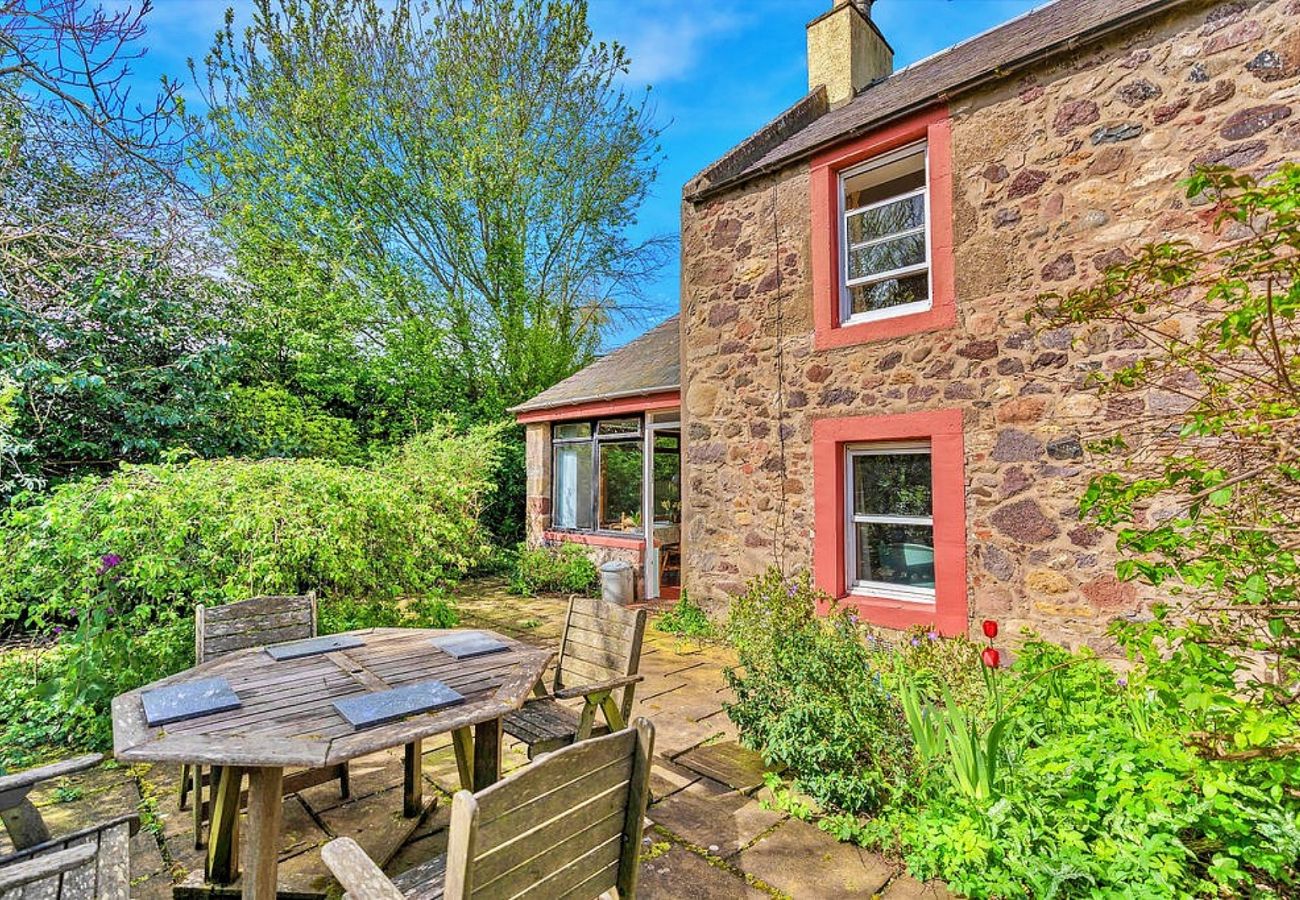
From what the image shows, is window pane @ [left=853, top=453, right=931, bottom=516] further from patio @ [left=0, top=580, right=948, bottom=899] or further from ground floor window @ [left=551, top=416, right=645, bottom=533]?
ground floor window @ [left=551, top=416, right=645, bottom=533]

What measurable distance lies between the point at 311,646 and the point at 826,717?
2.77 m

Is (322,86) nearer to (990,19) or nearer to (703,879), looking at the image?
(990,19)

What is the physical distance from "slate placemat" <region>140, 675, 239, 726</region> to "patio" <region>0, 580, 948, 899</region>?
0.90 metres

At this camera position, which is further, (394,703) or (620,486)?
(620,486)

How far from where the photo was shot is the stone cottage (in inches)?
166

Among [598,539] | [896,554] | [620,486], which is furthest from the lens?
[620,486]

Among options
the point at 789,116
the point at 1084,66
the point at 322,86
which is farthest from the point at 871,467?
the point at 322,86

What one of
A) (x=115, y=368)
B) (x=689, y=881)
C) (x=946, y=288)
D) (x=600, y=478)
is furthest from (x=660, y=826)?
(x=115, y=368)

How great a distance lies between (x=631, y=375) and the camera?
30.7 ft

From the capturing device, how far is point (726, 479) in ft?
21.5

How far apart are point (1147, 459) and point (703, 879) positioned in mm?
3881

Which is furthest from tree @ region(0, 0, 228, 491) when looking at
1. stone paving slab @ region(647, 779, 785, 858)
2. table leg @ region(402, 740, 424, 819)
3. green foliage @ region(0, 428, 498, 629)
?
stone paving slab @ region(647, 779, 785, 858)

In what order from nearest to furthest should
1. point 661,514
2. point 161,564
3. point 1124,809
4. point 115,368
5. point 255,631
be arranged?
point 1124,809
point 255,631
point 161,564
point 115,368
point 661,514

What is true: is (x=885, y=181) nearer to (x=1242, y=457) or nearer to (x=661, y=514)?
(x=1242, y=457)
